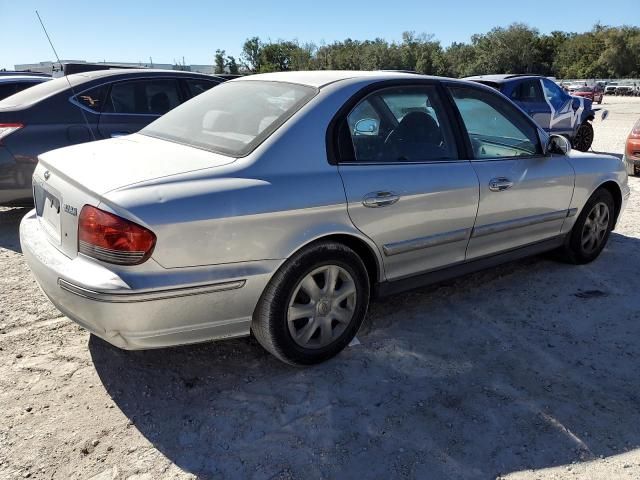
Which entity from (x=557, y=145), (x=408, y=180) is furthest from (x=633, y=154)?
(x=408, y=180)

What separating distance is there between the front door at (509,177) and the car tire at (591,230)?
0.37 metres

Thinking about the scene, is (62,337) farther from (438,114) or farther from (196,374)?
(438,114)

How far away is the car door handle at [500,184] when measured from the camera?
3650 millimetres

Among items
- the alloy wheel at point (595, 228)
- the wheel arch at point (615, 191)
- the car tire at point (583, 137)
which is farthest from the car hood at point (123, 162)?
the car tire at point (583, 137)

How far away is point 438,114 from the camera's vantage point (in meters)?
3.58

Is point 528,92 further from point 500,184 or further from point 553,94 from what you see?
point 500,184

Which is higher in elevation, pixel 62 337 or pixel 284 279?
pixel 284 279

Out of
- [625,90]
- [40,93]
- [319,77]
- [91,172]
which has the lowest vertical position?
[625,90]

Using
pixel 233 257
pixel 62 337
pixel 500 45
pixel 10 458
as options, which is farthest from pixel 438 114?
pixel 500 45

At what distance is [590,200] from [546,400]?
2363 mm

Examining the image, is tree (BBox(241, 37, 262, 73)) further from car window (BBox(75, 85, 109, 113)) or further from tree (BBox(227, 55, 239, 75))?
car window (BBox(75, 85, 109, 113))

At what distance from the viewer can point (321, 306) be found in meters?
3.01

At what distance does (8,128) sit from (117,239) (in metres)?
3.56

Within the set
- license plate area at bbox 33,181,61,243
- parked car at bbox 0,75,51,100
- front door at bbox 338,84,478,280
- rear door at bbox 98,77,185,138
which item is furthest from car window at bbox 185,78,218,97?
front door at bbox 338,84,478,280
